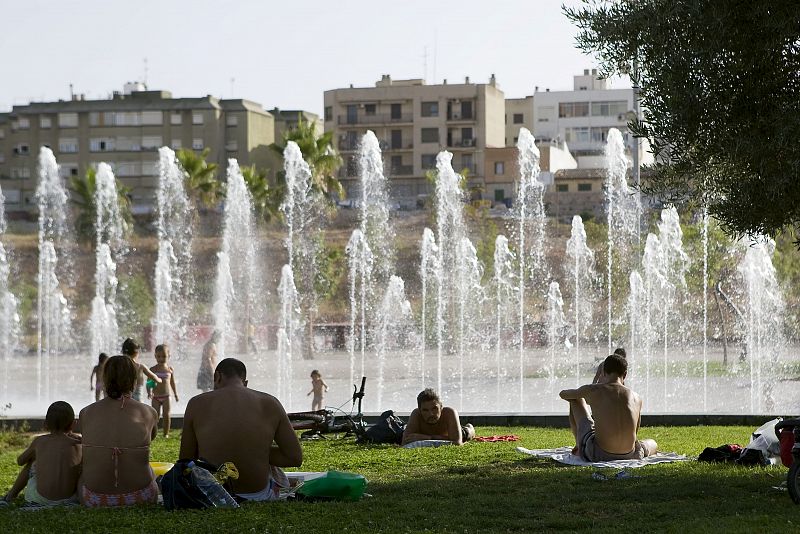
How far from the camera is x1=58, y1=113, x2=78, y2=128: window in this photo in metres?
88.2

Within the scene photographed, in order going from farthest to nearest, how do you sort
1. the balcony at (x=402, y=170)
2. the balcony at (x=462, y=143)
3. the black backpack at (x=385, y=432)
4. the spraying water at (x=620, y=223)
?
1. the balcony at (x=402, y=170)
2. the balcony at (x=462, y=143)
3. the spraying water at (x=620, y=223)
4. the black backpack at (x=385, y=432)

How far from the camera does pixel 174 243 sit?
6675 cm

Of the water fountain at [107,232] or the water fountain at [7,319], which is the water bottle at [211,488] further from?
the water fountain at [7,319]

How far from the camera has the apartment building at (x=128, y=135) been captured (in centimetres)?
8594

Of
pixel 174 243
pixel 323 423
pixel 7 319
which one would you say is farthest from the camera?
pixel 174 243

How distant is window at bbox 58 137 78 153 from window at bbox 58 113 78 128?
908 mm

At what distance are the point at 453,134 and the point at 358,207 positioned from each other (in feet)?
47.6

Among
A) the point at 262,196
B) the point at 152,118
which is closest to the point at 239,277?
the point at 262,196

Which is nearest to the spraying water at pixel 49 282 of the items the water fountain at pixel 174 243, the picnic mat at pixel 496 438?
the water fountain at pixel 174 243

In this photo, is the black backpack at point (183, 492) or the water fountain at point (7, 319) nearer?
the black backpack at point (183, 492)

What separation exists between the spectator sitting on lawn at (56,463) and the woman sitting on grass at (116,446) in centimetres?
19

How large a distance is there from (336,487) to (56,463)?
196 centimetres

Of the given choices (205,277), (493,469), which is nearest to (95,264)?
(205,277)

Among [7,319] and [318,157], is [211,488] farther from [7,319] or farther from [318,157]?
[318,157]
